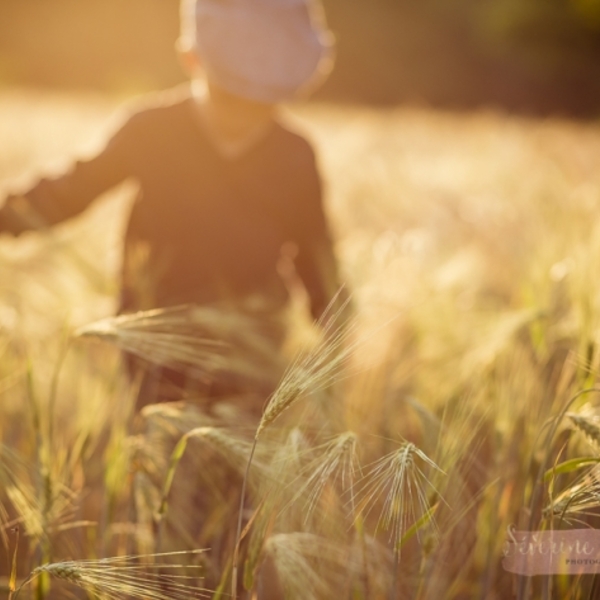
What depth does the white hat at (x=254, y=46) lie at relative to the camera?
1.13 meters

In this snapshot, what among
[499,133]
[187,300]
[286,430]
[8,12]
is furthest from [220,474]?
[8,12]

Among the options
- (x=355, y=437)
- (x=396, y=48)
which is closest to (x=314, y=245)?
(x=355, y=437)

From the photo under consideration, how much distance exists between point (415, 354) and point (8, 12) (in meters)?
21.6

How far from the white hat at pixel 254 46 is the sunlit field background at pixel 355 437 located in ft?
1.12

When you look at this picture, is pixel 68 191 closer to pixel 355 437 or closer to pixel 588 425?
pixel 355 437

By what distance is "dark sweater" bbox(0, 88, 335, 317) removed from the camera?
4.17 feet

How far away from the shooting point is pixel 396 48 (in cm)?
1986

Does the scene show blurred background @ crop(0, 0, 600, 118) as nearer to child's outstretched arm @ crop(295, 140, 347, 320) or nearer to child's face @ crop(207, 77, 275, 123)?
child's outstretched arm @ crop(295, 140, 347, 320)

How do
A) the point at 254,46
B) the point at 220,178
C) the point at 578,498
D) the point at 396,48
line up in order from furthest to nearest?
the point at 396,48
the point at 220,178
the point at 254,46
the point at 578,498

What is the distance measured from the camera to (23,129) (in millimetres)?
4012

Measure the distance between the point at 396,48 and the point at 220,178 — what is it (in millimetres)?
20191

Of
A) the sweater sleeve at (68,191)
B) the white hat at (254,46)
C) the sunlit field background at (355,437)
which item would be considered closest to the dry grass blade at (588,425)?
the sunlit field background at (355,437)

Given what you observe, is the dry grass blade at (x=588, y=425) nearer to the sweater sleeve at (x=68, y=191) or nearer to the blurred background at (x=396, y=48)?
the sweater sleeve at (x=68, y=191)

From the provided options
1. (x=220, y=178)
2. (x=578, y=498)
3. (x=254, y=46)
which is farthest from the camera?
(x=220, y=178)
